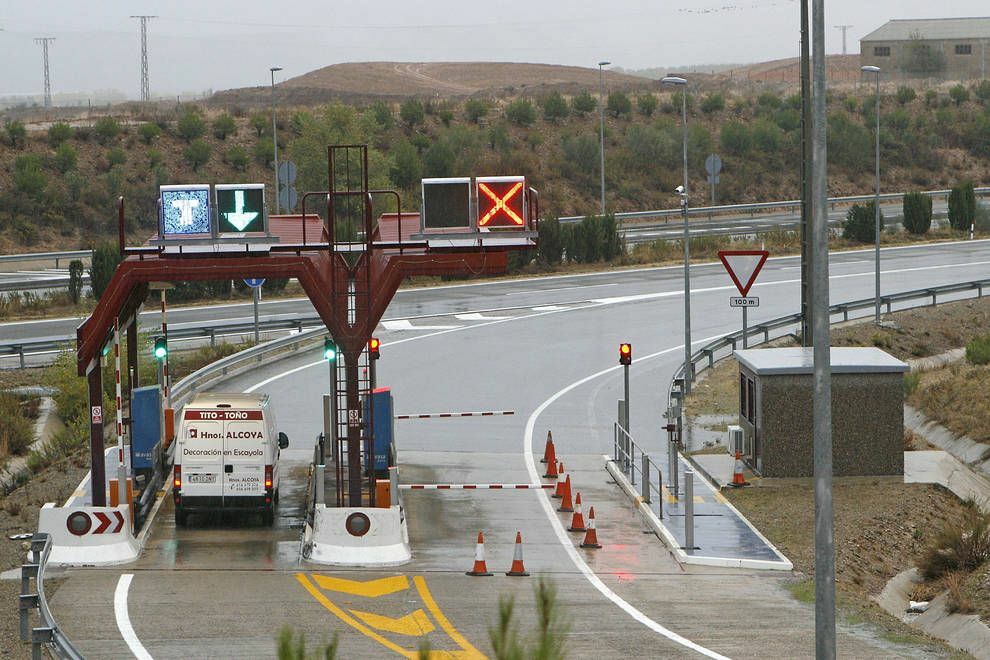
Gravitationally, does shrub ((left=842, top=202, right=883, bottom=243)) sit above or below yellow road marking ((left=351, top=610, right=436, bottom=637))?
above

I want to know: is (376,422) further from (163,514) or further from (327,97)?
(327,97)

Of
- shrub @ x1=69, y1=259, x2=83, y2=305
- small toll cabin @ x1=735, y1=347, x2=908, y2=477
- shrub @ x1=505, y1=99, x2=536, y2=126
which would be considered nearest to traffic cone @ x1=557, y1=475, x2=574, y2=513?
small toll cabin @ x1=735, y1=347, x2=908, y2=477

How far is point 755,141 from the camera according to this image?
10688cm

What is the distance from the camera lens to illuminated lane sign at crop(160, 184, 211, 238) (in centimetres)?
2070

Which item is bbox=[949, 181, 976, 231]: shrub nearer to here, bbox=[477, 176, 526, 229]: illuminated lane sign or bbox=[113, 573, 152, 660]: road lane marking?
bbox=[477, 176, 526, 229]: illuminated lane sign

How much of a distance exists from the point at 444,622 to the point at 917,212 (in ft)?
182

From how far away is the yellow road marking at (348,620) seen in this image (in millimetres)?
16109

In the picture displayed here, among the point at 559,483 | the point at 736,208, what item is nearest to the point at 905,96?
the point at 736,208

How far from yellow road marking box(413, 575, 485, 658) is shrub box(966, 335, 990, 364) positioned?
22964mm

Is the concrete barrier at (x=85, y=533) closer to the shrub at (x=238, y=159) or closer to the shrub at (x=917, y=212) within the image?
the shrub at (x=917, y=212)

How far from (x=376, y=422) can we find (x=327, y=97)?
13422cm

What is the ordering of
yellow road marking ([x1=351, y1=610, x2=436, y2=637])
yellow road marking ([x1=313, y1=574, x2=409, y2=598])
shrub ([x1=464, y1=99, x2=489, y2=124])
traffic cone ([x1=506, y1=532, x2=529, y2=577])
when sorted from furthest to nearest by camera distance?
1. shrub ([x1=464, y1=99, x2=489, y2=124])
2. traffic cone ([x1=506, y1=532, x2=529, y2=577])
3. yellow road marking ([x1=313, y1=574, x2=409, y2=598])
4. yellow road marking ([x1=351, y1=610, x2=436, y2=637])

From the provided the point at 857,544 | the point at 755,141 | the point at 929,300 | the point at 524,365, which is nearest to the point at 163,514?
the point at 857,544

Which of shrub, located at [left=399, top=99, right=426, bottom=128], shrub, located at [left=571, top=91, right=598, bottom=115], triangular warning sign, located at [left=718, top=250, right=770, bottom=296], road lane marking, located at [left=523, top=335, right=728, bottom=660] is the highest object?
shrub, located at [left=571, top=91, right=598, bottom=115]
